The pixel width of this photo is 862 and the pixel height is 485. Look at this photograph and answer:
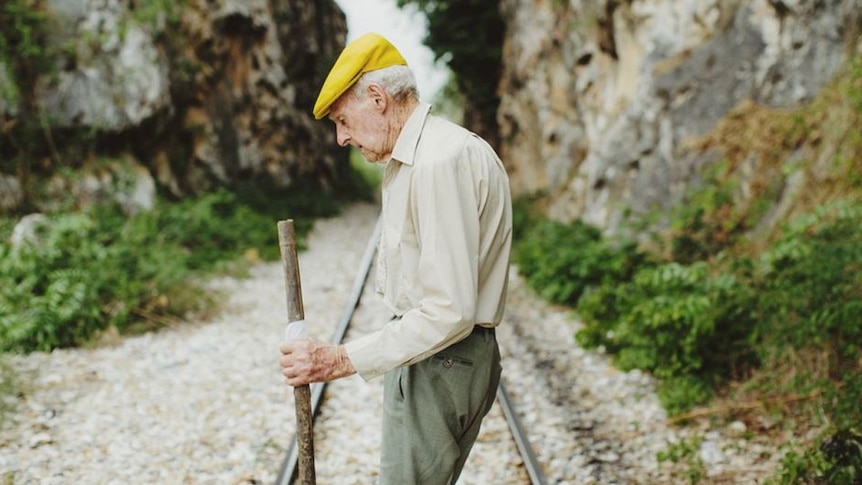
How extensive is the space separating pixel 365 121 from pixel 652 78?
894 cm

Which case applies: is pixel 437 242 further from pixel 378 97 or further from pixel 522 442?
pixel 522 442

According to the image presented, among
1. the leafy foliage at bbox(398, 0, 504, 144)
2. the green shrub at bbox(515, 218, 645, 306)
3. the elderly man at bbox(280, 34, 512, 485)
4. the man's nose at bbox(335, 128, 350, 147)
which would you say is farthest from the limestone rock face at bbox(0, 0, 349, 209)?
the elderly man at bbox(280, 34, 512, 485)

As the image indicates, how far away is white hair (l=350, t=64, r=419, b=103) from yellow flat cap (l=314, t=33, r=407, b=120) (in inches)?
0.6

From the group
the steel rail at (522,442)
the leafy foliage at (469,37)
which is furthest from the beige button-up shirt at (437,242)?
the leafy foliage at (469,37)

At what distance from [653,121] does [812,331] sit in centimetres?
577

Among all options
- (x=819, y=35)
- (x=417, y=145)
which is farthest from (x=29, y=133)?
(x=819, y=35)

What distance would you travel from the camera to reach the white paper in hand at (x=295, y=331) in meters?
2.17

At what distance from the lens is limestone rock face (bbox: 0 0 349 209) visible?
33.8 feet

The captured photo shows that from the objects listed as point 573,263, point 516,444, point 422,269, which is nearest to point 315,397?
point 516,444

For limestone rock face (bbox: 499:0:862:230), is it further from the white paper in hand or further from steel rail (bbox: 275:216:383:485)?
the white paper in hand

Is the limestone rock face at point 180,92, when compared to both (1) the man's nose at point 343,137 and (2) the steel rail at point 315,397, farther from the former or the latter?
(1) the man's nose at point 343,137

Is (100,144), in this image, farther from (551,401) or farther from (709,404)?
(709,404)

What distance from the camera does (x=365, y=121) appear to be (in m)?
2.05

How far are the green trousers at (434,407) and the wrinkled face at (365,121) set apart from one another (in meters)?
0.66
